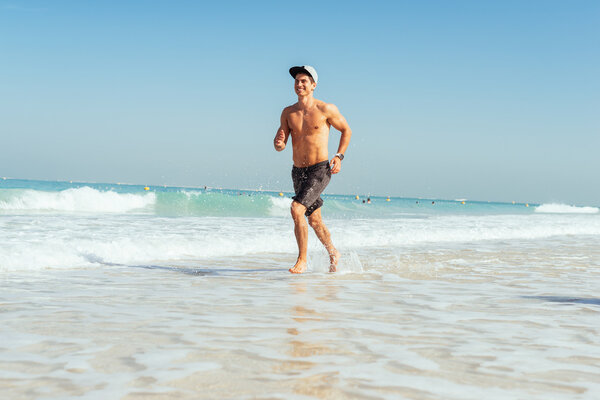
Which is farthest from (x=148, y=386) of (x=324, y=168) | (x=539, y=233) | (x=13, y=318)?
(x=539, y=233)

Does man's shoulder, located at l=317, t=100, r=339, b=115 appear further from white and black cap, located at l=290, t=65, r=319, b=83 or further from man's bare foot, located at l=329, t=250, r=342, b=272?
man's bare foot, located at l=329, t=250, r=342, b=272

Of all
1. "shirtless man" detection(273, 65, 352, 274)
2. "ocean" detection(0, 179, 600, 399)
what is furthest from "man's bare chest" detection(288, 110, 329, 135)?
"ocean" detection(0, 179, 600, 399)

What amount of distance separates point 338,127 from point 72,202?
21662mm

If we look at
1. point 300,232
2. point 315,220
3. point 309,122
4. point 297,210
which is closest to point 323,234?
point 315,220

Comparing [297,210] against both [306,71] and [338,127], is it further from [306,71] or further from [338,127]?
[306,71]

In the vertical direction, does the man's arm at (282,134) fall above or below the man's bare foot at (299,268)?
above

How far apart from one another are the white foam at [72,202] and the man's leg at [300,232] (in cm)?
1922

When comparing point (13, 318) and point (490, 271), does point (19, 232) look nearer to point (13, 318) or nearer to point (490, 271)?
point (13, 318)

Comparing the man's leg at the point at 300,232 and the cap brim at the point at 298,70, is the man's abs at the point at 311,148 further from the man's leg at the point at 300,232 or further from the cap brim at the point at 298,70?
the cap brim at the point at 298,70

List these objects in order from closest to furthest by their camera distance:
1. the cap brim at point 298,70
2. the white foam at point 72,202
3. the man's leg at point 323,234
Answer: the cap brim at point 298,70, the man's leg at point 323,234, the white foam at point 72,202

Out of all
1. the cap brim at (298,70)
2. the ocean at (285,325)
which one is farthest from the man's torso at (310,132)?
the ocean at (285,325)

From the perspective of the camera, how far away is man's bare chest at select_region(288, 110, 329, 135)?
633 cm

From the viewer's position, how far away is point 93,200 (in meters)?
26.7

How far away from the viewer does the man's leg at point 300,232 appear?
20.3 feet
